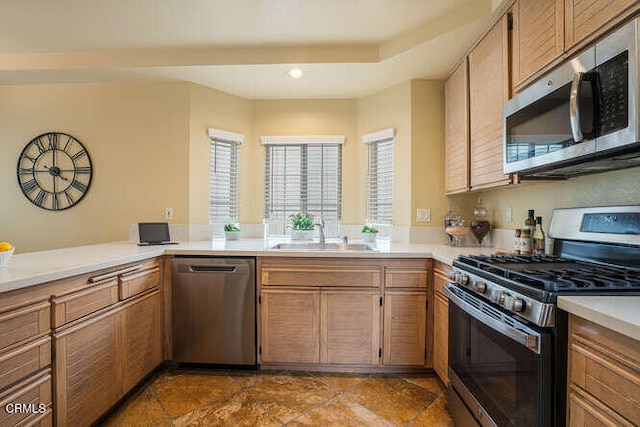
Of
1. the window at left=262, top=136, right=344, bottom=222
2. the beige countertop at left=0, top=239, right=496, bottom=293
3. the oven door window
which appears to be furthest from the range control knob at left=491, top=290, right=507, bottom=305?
the window at left=262, top=136, right=344, bottom=222

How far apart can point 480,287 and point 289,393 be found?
4.65ft

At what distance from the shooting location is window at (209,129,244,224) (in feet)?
10.0

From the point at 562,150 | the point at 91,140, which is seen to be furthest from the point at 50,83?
the point at 562,150

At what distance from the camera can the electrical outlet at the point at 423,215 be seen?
106 inches

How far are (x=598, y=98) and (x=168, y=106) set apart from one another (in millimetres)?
3065

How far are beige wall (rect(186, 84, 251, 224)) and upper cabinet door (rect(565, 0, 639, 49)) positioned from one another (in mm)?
2679

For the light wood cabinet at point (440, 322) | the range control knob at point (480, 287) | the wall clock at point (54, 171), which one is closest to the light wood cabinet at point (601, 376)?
the range control knob at point (480, 287)

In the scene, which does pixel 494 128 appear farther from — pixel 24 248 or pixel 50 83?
pixel 24 248

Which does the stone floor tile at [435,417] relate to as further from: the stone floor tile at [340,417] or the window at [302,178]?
the window at [302,178]

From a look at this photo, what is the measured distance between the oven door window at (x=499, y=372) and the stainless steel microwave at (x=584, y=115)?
2.62 feet

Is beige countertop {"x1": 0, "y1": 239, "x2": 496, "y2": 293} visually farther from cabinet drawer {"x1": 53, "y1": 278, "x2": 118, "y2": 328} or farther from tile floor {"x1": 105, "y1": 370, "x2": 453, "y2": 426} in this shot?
tile floor {"x1": 105, "y1": 370, "x2": 453, "y2": 426}

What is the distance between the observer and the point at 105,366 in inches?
68.0

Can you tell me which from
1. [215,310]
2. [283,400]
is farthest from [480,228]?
[215,310]

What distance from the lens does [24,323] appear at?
1283 mm
